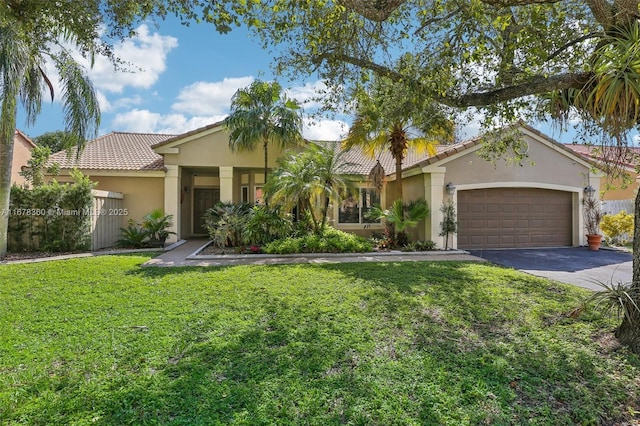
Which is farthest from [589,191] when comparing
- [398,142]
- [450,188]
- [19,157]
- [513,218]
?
[19,157]

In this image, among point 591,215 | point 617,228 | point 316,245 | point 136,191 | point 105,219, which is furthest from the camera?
point 136,191

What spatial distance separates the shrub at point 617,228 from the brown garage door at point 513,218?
203 centimetres

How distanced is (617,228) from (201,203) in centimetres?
2149

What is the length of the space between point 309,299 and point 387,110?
5.51m

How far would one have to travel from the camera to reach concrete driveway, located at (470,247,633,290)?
8.94 metres

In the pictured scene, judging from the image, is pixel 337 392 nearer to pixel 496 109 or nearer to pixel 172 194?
pixel 496 109

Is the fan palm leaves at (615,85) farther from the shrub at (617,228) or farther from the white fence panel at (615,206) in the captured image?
the white fence panel at (615,206)

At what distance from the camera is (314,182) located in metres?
12.2

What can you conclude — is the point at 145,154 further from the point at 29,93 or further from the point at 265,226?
the point at 265,226

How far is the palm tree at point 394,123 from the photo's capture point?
844 centimetres

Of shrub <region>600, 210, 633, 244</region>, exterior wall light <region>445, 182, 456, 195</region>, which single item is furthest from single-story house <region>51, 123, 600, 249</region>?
shrub <region>600, 210, 633, 244</region>

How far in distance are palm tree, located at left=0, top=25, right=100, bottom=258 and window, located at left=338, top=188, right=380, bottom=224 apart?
11.0 m

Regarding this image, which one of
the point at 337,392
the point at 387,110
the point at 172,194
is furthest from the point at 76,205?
the point at 337,392

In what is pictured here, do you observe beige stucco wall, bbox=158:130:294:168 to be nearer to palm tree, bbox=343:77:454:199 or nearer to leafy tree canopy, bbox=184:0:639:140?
palm tree, bbox=343:77:454:199
